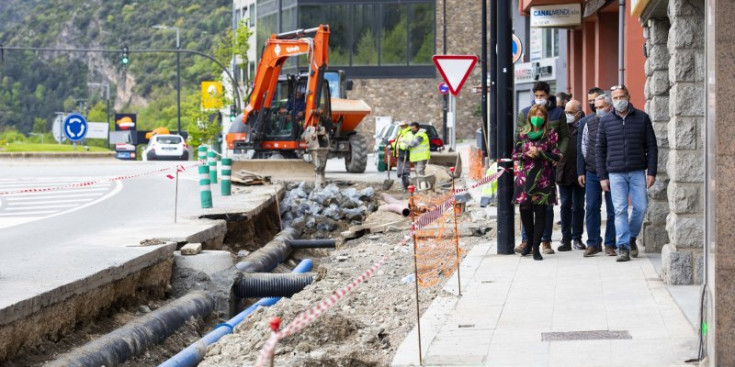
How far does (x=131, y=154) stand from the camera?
238 feet

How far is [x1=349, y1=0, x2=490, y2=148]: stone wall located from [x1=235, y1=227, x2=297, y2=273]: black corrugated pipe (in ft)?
159

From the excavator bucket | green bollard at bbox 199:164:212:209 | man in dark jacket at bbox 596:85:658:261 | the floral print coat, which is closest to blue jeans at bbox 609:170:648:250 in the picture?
man in dark jacket at bbox 596:85:658:261

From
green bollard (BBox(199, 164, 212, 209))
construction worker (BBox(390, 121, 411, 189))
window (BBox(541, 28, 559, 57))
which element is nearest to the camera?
green bollard (BBox(199, 164, 212, 209))

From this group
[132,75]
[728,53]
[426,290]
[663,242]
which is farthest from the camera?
[132,75]

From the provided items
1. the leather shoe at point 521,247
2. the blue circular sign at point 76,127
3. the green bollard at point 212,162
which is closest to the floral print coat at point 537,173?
the leather shoe at point 521,247

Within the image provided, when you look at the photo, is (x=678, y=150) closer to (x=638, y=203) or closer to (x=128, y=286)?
(x=638, y=203)

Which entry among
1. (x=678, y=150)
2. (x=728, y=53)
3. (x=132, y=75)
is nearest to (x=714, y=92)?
(x=728, y=53)

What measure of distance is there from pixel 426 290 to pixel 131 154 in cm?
6212

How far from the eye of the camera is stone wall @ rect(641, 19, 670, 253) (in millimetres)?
12867

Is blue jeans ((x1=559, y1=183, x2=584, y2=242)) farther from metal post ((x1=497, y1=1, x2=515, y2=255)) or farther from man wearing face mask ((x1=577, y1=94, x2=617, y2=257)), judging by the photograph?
metal post ((x1=497, y1=1, x2=515, y2=255))

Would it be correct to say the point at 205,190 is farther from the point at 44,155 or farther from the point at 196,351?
the point at 44,155

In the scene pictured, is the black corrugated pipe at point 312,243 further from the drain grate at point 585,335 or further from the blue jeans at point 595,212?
the drain grate at point 585,335

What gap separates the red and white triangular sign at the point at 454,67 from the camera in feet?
68.0

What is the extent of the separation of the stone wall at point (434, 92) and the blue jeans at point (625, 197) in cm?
5537
